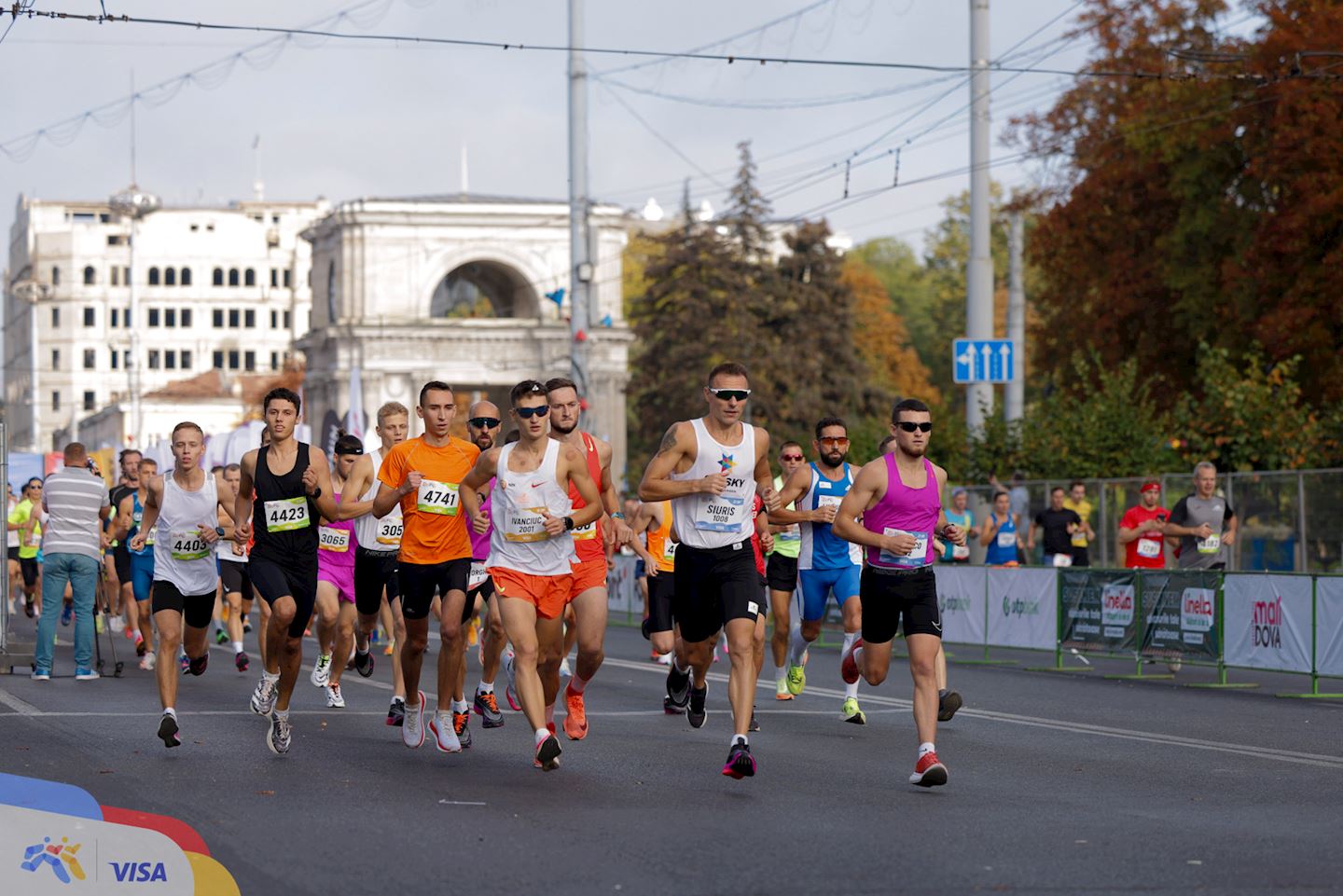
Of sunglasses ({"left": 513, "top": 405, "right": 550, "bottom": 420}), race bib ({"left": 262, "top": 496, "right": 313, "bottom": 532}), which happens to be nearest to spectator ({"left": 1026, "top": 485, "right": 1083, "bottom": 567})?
race bib ({"left": 262, "top": 496, "right": 313, "bottom": 532})

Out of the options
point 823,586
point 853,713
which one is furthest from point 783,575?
point 853,713

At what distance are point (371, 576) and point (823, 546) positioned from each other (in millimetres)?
3302

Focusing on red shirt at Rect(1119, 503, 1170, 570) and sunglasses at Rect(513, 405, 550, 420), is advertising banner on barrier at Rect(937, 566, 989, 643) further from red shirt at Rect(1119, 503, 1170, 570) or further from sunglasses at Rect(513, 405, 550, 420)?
sunglasses at Rect(513, 405, 550, 420)

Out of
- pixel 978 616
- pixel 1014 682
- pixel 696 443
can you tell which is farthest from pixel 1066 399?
pixel 696 443

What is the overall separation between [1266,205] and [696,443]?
1143 inches

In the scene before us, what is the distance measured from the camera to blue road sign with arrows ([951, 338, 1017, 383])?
31.9 m

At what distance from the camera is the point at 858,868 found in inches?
323

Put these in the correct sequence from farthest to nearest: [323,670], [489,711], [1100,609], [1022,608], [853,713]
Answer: [1022,608] < [1100,609] < [323,670] < [853,713] < [489,711]

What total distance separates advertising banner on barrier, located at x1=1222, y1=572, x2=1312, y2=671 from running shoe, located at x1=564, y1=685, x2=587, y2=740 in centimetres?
809

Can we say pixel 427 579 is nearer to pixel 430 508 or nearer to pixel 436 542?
pixel 436 542

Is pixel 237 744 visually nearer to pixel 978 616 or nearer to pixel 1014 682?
pixel 1014 682

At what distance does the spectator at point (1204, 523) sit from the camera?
20.7 m

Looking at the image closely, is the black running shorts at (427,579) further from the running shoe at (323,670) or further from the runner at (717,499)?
the running shoe at (323,670)

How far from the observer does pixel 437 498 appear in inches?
478
